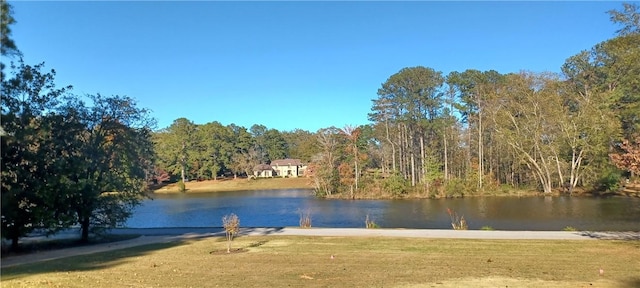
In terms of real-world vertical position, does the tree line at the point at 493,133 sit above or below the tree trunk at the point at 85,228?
above

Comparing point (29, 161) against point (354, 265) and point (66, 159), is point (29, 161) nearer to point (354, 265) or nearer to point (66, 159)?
point (66, 159)

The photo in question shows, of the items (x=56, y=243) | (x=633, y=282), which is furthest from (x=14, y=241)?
(x=633, y=282)

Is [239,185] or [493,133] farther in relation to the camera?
[239,185]

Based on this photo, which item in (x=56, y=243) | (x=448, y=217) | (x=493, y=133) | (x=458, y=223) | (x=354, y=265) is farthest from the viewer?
(x=493, y=133)

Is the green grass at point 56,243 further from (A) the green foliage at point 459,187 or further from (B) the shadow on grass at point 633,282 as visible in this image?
(A) the green foliage at point 459,187

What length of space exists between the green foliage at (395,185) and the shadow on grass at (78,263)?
36.2 m

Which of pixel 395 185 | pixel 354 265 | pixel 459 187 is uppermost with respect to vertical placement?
pixel 395 185

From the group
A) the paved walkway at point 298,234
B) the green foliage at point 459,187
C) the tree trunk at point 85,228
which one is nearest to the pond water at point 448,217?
the paved walkway at point 298,234

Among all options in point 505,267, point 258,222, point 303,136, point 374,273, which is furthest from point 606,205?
point 303,136

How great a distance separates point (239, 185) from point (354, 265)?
6608 cm

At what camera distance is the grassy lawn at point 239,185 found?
7129 cm

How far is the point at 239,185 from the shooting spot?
74.8m

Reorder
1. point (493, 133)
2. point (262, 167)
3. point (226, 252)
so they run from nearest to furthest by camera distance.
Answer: point (226, 252)
point (493, 133)
point (262, 167)

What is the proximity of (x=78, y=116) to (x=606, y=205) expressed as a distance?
113 ft
